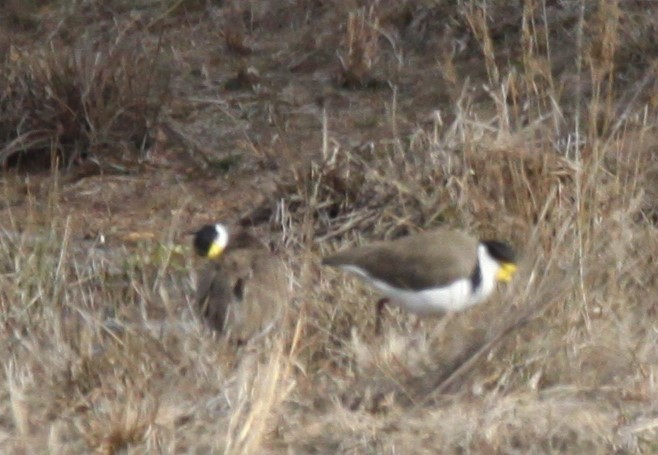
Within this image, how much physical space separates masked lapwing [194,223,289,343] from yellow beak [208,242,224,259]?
0.56ft

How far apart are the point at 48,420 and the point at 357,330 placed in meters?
1.31

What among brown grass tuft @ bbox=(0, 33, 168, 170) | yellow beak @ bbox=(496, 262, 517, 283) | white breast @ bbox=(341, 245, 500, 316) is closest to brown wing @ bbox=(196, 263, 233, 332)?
white breast @ bbox=(341, 245, 500, 316)

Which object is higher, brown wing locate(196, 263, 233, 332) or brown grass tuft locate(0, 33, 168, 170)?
brown wing locate(196, 263, 233, 332)

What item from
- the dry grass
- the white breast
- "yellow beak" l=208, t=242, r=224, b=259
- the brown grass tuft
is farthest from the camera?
the brown grass tuft

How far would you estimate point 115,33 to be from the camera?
446 inches

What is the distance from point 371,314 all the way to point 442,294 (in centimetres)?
34

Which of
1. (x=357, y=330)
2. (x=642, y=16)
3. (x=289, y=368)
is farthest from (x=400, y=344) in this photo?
(x=642, y=16)

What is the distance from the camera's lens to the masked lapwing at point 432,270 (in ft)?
22.5

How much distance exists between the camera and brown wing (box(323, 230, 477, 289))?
6.88 m

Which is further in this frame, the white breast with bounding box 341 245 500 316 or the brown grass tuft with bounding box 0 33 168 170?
the brown grass tuft with bounding box 0 33 168 170

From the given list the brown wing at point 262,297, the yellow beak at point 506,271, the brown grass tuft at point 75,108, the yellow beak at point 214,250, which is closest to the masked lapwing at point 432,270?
the yellow beak at point 506,271

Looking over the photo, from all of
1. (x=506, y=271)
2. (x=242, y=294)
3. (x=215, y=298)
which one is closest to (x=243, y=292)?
(x=242, y=294)

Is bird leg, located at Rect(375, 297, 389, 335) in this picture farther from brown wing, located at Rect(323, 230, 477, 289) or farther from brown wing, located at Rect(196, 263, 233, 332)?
brown wing, located at Rect(196, 263, 233, 332)

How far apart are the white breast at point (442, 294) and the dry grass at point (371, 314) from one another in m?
0.08
